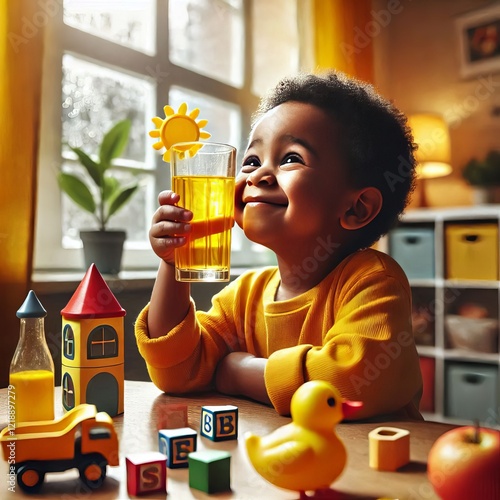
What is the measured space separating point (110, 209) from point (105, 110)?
541 millimetres

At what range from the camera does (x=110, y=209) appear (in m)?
1.78

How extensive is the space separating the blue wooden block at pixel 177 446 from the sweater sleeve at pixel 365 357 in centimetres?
25

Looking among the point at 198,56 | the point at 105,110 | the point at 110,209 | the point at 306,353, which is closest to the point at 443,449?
the point at 306,353

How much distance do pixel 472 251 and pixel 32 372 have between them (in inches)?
101

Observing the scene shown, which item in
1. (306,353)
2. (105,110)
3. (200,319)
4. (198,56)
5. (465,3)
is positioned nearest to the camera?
(306,353)

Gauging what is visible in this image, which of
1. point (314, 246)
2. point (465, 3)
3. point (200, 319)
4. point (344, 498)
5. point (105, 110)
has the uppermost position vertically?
point (465, 3)

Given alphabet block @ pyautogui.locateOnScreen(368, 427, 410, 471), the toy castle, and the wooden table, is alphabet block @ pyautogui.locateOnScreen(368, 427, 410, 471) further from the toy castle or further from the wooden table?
the toy castle

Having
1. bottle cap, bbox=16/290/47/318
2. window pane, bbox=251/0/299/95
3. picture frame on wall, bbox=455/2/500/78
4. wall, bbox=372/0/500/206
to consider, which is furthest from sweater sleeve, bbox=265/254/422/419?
picture frame on wall, bbox=455/2/500/78

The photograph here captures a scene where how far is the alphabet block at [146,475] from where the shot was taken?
1.90ft

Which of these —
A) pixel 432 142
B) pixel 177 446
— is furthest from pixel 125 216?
pixel 432 142

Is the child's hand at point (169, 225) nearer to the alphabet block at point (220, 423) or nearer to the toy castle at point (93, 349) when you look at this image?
the toy castle at point (93, 349)

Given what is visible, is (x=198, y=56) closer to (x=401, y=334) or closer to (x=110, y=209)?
(x=110, y=209)

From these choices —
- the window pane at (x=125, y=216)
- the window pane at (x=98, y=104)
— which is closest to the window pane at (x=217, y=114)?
the window pane at (x=98, y=104)

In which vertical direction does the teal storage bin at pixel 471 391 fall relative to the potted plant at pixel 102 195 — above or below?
below
